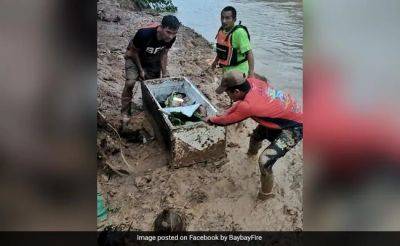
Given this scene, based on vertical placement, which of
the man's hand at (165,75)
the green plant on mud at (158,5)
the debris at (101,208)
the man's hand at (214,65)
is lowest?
the debris at (101,208)

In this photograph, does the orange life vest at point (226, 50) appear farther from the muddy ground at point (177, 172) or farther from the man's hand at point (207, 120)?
the man's hand at point (207, 120)

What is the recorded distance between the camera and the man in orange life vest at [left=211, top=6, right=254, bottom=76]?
3.46 metres

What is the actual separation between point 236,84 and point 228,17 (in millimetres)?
468

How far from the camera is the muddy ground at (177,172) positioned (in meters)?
3.47

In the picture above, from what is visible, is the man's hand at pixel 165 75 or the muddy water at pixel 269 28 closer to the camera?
the muddy water at pixel 269 28

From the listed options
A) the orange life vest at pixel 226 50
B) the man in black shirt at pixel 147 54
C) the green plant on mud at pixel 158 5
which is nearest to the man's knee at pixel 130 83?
the man in black shirt at pixel 147 54

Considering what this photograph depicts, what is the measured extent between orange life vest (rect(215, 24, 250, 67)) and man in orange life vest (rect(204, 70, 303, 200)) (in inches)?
3.1

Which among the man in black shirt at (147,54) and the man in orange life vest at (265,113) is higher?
the man in black shirt at (147,54)

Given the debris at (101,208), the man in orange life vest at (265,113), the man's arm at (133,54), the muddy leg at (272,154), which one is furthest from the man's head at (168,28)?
the debris at (101,208)

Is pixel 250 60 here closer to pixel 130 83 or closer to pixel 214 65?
pixel 214 65

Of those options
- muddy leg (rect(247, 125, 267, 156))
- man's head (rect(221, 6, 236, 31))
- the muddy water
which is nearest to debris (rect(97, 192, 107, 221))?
muddy leg (rect(247, 125, 267, 156))

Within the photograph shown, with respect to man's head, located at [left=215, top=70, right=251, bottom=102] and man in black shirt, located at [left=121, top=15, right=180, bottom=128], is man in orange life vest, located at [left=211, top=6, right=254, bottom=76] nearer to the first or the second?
man's head, located at [left=215, top=70, right=251, bottom=102]
